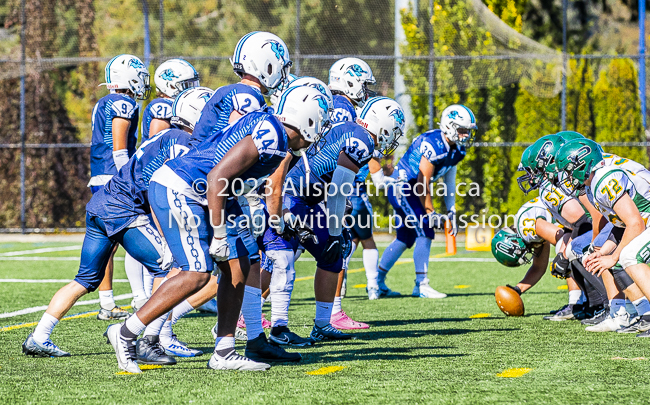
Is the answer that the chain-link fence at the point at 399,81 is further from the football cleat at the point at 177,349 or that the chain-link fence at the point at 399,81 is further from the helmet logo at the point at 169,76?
the football cleat at the point at 177,349

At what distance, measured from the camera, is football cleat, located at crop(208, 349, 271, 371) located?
491 centimetres

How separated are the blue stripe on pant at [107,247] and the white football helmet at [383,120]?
190cm

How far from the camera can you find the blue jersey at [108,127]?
7219 mm

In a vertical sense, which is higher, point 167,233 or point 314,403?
point 167,233

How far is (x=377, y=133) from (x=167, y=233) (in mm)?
2240

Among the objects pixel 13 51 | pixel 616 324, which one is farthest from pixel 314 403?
pixel 13 51

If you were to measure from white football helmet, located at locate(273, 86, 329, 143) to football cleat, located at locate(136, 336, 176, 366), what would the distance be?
1.62m

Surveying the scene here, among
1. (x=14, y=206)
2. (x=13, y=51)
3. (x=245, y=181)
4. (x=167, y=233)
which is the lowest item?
(x=14, y=206)

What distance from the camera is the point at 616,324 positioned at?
6.38 m

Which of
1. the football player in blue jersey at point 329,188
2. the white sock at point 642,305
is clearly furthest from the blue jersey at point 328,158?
the white sock at point 642,305

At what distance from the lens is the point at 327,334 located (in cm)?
622

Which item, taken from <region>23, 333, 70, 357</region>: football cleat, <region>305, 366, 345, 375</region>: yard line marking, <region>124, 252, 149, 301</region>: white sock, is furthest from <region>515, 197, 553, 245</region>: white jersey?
<region>23, 333, 70, 357</region>: football cleat

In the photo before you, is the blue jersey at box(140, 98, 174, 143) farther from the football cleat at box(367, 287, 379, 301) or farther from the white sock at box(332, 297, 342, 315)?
the football cleat at box(367, 287, 379, 301)

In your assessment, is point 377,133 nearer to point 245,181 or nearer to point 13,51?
point 245,181
